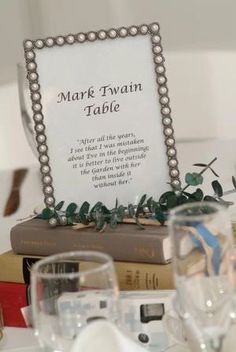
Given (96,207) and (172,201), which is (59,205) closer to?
(96,207)

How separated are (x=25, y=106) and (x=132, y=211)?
1.58ft

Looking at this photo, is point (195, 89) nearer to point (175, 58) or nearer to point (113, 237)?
point (175, 58)

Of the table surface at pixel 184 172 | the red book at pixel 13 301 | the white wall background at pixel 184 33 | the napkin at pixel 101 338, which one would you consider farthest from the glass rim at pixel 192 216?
the white wall background at pixel 184 33

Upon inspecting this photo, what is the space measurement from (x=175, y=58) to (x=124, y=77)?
0.38 m

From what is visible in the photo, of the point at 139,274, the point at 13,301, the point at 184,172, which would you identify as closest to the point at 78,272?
the point at 139,274

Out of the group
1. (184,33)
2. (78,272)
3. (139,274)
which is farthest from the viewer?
(184,33)

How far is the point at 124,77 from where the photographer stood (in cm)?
100

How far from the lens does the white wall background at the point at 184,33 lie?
52.3 inches

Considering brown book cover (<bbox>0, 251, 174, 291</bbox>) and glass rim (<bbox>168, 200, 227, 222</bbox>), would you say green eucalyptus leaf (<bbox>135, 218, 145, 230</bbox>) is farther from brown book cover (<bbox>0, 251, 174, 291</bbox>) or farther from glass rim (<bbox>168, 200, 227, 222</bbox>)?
glass rim (<bbox>168, 200, 227, 222</bbox>)

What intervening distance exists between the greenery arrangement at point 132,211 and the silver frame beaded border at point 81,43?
0.03 m

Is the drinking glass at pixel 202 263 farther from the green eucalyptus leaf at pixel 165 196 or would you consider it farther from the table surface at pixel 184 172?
the table surface at pixel 184 172

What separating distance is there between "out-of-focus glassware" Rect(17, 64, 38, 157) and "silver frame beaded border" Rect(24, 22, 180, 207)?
359 millimetres

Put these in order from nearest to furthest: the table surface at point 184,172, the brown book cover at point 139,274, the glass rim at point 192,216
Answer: the glass rim at point 192,216 < the brown book cover at point 139,274 < the table surface at point 184,172

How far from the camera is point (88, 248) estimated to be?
3.12ft
